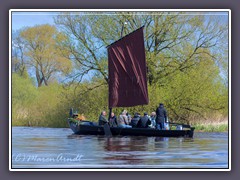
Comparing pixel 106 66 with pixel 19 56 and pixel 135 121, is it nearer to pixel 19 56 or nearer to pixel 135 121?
pixel 135 121

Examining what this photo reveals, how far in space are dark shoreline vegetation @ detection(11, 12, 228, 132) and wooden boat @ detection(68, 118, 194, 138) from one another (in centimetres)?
117

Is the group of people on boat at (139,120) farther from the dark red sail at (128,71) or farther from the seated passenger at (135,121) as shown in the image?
the dark red sail at (128,71)

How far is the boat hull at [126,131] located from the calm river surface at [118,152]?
0.51 m

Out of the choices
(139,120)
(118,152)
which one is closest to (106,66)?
(139,120)

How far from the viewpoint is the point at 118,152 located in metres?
22.2

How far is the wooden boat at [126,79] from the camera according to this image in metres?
30.8

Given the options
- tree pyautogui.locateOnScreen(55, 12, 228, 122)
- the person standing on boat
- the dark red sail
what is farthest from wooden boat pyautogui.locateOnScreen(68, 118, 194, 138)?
tree pyautogui.locateOnScreen(55, 12, 228, 122)

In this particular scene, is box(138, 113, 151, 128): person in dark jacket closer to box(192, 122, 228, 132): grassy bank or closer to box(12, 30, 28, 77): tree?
box(192, 122, 228, 132): grassy bank

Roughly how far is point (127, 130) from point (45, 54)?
18.4 feet

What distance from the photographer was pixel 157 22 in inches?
1321

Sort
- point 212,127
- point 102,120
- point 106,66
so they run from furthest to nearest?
point 106,66 → point 102,120 → point 212,127

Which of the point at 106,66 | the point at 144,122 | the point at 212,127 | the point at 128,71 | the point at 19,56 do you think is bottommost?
the point at 212,127

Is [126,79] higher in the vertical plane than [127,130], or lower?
higher
